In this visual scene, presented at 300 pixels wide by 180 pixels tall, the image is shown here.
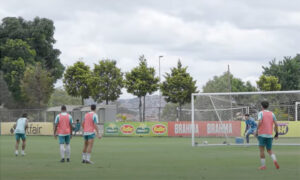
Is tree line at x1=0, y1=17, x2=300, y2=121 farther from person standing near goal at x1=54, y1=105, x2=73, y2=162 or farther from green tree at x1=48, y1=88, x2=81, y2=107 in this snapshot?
person standing near goal at x1=54, y1=105, x2=73, y2=162

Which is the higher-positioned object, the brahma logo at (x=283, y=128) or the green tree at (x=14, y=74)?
the green tree at (x=14, y=74)

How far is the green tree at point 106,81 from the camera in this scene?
192ft

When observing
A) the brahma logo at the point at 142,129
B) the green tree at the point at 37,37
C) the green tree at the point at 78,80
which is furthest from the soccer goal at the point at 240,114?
the green tree at the point at 37,37

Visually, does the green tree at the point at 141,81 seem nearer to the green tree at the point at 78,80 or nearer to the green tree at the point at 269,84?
the green tree at the point at 78,80

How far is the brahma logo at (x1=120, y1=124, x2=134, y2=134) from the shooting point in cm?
4981

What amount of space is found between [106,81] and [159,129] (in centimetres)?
1153

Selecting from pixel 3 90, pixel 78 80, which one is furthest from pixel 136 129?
pixel 3 90

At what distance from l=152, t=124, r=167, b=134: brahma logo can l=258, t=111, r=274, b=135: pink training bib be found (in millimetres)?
31921

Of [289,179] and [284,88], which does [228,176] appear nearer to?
[289,179]

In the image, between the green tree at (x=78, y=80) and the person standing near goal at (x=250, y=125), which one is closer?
the person standing near goal at (x=250, y=125)

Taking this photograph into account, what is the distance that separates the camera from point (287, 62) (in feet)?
257

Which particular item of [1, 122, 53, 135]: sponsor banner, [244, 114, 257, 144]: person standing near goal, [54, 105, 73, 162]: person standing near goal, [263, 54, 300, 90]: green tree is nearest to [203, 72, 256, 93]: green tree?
[263, 54, 300, 90]: green tree

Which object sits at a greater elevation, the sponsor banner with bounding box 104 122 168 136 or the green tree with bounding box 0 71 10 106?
the green tree with bounding box 0 71 10 106

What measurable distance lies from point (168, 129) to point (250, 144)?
62.7ft
